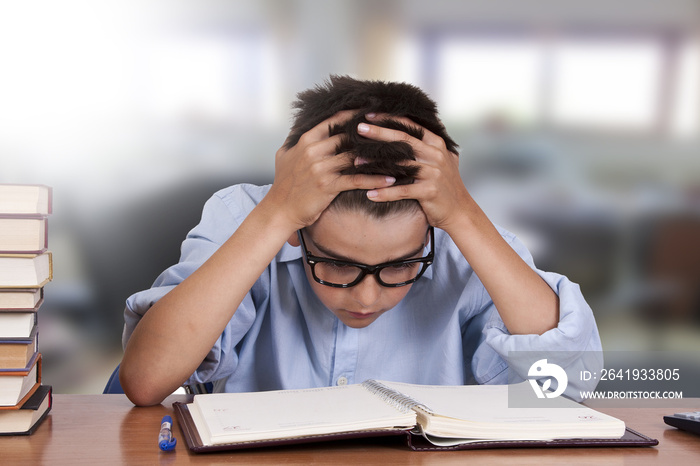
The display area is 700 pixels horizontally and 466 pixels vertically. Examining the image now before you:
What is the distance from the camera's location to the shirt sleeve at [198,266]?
112cm

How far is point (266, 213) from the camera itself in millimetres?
1057

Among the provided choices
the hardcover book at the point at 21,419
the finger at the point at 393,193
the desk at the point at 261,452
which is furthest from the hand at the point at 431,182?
the hardcover book at the point at 21,419

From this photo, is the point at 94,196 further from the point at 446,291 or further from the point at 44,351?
the point at 446,291

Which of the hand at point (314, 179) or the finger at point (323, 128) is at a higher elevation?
the finger at point (323, 128)

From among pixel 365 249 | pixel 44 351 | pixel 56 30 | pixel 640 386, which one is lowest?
pixel 640 386

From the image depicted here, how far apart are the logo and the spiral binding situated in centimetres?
26

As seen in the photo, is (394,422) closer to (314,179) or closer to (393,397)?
(393,397)

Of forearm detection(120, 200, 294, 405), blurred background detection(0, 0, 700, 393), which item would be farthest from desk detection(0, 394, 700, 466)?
blurred background detection(0, 0, 700, 393)

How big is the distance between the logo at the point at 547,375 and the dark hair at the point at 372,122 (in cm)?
32

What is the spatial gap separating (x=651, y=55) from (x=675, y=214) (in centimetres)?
64

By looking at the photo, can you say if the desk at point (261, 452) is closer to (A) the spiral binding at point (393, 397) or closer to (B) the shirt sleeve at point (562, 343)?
(A) the spiral binding at point (393, 397)

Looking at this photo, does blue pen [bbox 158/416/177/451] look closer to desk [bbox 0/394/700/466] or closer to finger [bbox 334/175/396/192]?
desk [bbox 0/394/700/466]

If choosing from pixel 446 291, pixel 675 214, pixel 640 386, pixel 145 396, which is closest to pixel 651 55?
pixel 675 214

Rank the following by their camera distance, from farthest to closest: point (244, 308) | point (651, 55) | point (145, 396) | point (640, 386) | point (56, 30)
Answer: point (640, 386)
point (651, 55)
point (56, 30)
point (244, 308)
point (145, 396)
